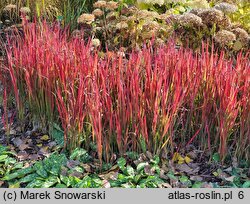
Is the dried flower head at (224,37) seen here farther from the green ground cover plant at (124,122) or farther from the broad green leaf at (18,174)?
the broad green leaf at (18,174)

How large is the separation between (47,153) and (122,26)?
1.71 metres

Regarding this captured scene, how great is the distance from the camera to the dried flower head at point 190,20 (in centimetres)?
431

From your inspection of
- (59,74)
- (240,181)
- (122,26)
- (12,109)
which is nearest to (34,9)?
(122,26)

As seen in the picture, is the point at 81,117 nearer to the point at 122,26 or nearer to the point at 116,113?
the point at 116,113

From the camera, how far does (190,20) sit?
4.32 metres

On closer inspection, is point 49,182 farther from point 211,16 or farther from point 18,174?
point 211,16

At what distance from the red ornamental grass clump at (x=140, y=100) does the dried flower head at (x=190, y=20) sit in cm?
98

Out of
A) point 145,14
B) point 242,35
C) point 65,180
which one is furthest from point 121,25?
point 65,180

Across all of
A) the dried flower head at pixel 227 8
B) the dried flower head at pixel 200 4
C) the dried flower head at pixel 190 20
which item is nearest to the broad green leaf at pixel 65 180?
the dried flower head at pixel 190 20

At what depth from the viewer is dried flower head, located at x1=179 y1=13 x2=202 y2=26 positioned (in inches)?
170

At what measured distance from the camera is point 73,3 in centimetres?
579

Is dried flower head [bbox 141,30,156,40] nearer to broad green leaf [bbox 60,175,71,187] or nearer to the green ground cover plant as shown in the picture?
the green ground cover plant

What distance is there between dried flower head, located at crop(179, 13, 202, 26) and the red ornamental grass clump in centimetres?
98

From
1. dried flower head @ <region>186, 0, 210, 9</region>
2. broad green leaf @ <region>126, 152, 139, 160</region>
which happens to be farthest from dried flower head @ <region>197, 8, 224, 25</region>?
broad green leaf @ <region>126, 152, 139, 160</region>
